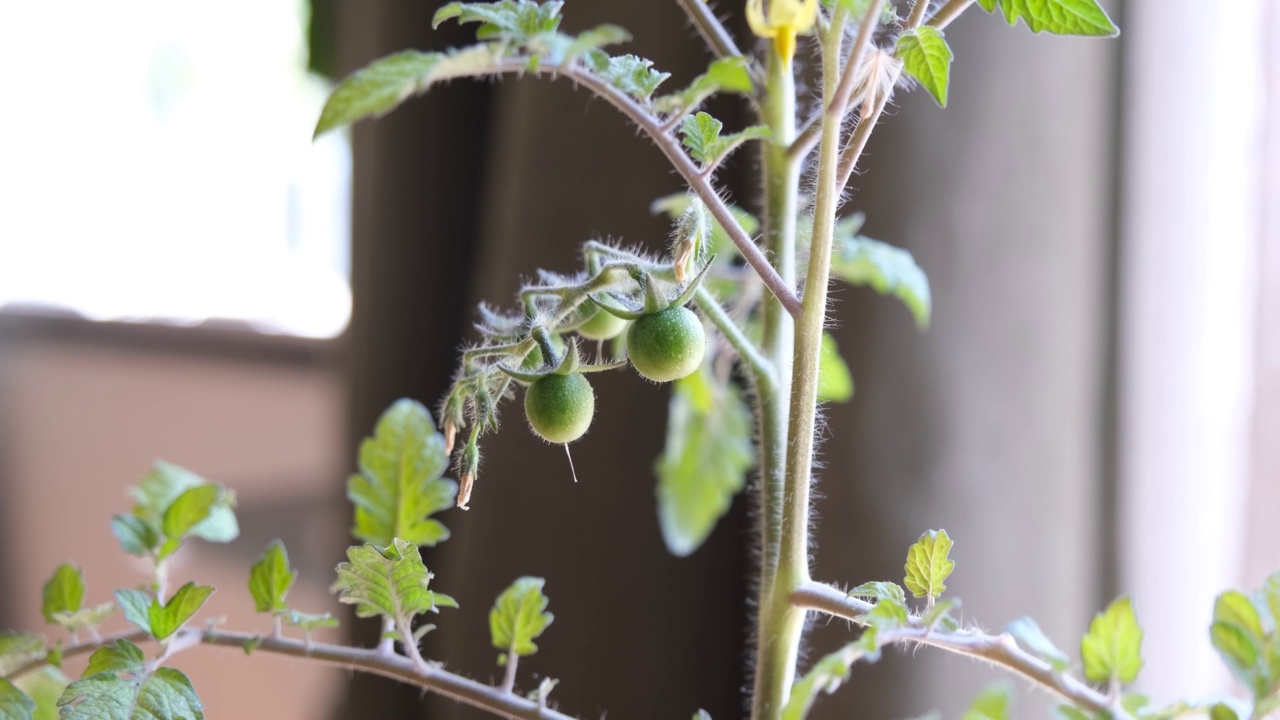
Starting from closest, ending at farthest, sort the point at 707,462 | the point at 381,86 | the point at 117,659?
the point at 381,86 < the point at 117,659 < the point at 707,462

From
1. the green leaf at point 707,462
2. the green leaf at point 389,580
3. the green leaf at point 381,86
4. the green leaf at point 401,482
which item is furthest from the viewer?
the green leaf at point 707,462

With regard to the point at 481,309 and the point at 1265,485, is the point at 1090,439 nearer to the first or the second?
the point at 1265,485

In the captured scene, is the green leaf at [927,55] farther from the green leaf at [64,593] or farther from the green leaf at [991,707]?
the green leaf at [64,593]

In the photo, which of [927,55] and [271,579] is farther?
[271,579]

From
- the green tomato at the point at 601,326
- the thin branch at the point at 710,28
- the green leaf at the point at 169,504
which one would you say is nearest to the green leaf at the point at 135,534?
the green leaf at the point at 169,504

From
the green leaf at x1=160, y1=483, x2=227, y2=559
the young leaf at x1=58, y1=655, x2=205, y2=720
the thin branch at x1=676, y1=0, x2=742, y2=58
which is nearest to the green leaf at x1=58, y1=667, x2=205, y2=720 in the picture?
the young leaf at x1=58, y1=655, x2=205, y2=720

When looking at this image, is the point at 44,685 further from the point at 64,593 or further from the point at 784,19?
the point at 784,19

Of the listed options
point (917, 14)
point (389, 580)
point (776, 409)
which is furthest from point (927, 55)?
point (389, 580)
